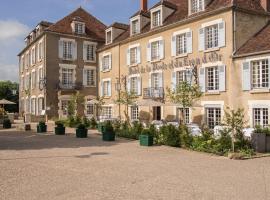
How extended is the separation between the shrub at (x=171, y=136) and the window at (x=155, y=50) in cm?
1001

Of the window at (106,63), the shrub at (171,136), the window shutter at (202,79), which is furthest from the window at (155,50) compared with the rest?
the shrub at (171,136)

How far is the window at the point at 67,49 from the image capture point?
3319 centimetres

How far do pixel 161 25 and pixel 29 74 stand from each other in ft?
65.2

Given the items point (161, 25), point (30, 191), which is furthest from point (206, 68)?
point (30, 191)

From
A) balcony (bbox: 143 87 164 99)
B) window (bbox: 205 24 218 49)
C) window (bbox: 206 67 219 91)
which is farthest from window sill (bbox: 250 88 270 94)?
balcony (bbox: 143 87 164 99)

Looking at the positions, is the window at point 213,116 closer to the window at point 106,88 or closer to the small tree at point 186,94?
the small tree at point 186,94

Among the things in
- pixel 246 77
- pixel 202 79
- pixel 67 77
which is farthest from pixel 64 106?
pixel 246 77

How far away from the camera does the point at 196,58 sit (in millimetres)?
21078

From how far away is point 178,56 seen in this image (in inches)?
878

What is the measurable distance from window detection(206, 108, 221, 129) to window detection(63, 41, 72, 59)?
1739 cm

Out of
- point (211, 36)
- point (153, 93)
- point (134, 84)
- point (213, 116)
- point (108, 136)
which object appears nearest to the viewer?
point (108, 136)

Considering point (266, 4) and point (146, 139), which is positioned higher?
point (266, 4)

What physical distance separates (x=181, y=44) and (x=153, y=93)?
391cm

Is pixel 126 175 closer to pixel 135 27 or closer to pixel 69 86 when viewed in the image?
pixel 135 27
